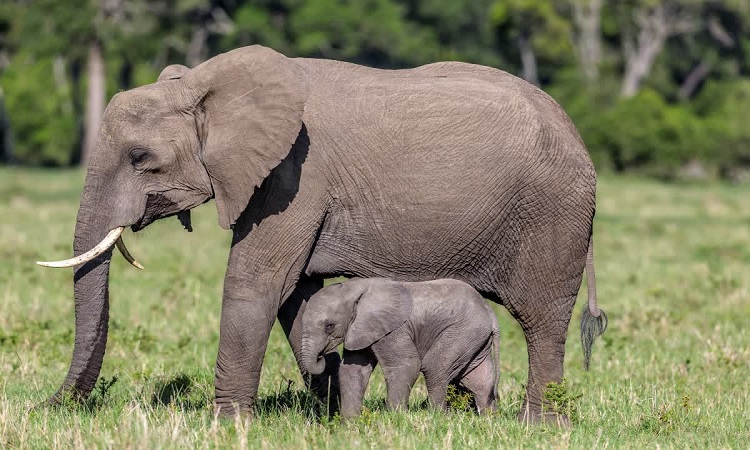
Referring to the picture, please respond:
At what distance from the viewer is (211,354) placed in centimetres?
Result: 1057

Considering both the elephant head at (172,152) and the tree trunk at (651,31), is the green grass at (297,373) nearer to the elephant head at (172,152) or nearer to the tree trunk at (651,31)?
the elephant head at (172,152)

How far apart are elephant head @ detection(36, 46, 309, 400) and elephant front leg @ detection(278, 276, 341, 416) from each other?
981mm

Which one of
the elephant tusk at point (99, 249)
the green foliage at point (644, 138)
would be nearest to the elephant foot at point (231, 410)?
the elephant tusk at point (99, 249)

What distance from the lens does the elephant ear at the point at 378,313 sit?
7.86 m

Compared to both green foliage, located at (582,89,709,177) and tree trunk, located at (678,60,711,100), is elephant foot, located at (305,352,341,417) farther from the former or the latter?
tree trunk, located at (678,60,711,100)

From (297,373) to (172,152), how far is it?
2553 mm

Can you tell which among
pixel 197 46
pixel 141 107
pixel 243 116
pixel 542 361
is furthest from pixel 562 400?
pixel 197 46

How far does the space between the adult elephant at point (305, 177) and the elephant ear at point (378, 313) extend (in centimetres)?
17

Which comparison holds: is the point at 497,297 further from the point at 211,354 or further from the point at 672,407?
the point at 211,354

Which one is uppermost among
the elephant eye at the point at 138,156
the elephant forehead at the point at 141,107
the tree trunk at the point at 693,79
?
the elephant forehead at the point at 141,107

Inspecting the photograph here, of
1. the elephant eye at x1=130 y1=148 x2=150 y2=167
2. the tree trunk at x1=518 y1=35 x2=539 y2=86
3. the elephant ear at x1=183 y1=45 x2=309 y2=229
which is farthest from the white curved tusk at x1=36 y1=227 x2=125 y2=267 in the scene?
the tree trunk at x1=518 y1=35 x2=539 y2=86

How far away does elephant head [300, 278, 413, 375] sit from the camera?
310 inches

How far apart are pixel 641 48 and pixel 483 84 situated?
5008cm

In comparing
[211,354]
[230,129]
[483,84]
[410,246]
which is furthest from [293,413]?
[211,354]
